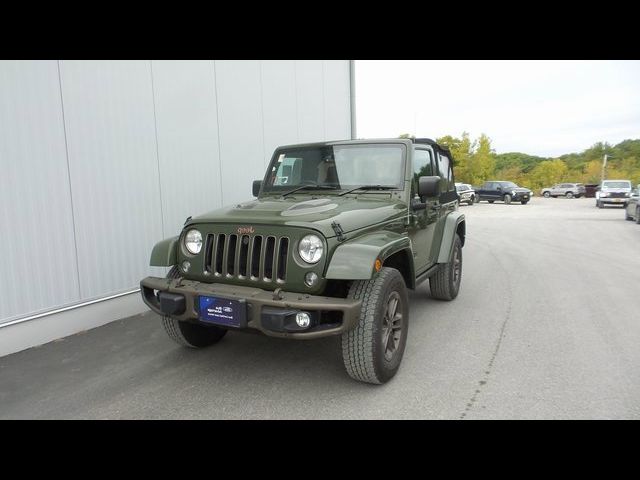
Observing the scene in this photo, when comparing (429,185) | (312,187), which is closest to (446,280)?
(429,185)

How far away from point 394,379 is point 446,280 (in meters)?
2.46

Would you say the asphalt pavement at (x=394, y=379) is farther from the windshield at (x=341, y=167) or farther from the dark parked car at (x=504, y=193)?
the dark parked car at (x=504, y=193)

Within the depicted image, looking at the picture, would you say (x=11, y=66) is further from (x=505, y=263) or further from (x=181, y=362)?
(x=505, y=263)

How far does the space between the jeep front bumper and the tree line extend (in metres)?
32.2

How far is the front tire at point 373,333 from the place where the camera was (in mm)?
3125

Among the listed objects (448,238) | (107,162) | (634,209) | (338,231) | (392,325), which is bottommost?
(634,209)

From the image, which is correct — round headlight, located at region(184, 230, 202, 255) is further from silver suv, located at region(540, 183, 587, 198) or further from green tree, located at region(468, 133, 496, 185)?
green tree, located at region(468, 133, 496, 185)

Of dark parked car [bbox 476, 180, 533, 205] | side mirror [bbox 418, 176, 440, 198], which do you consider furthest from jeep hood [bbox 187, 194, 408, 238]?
dark parked car [bbox 476, 180, 533, 205]

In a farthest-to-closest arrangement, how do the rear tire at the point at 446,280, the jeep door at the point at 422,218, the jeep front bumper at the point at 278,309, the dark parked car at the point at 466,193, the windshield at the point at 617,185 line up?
the dark parked car at the point at 466,193
the windshield at the point at 617,185
the rear tire at the point at 446,280
the jeep door at the point at 422,218
the jeep front bumper at the point at 278,309

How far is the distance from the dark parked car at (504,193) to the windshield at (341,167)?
2860 cm

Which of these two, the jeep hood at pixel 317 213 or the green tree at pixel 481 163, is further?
the green tree at pixel 481 163

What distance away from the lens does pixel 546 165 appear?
2197 inches

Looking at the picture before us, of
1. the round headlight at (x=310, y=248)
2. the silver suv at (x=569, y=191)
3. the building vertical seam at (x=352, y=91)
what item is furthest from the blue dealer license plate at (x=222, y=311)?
the silver suv at (x=569, y=191)

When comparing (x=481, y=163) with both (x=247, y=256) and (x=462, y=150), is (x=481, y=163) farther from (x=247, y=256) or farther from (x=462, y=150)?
(x=247, y=256)
